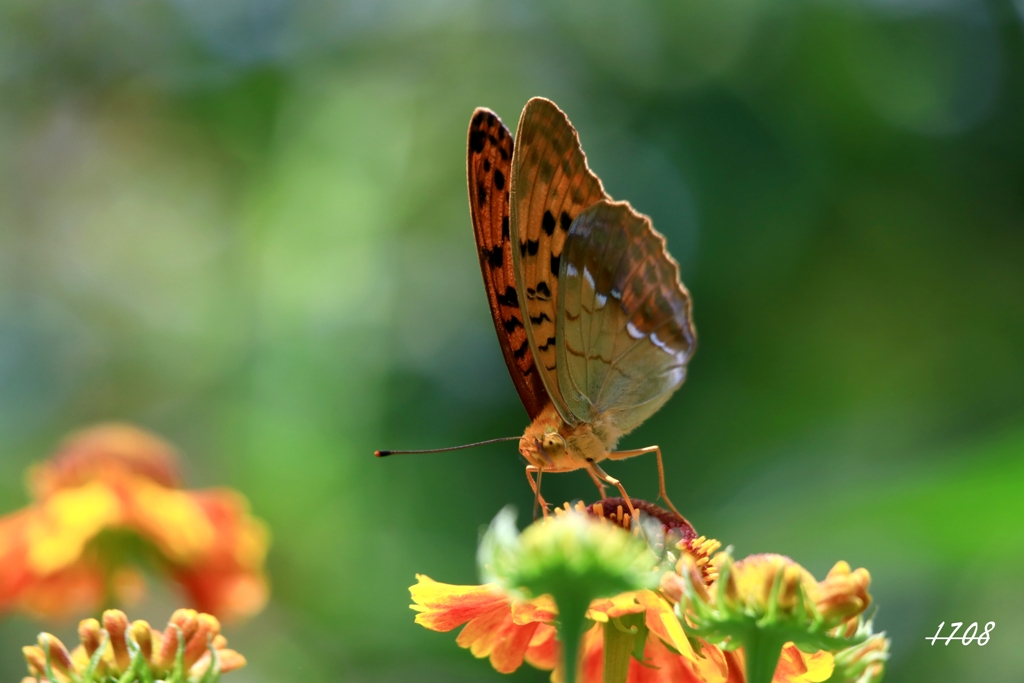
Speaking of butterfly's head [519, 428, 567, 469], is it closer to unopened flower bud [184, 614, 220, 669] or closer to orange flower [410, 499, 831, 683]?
orange flower [410, 499, 831, 683]

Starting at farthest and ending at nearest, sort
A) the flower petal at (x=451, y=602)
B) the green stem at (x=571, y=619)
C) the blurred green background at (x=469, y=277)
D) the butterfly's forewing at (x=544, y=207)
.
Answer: the blurred green background at (x=469, y=277)
the butterfly's forewing at (x=544, y=207)
the flower petal at (x=451, y=602)
the green stem at (x=571, y=619)

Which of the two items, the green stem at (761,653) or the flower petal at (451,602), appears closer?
the green stem at (761,653)

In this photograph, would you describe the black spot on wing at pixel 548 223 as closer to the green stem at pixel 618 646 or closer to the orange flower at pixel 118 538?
the green stem at pixel 618 646

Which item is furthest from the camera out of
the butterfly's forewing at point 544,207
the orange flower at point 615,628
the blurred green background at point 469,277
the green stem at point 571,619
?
the blurred green background at point 469,277

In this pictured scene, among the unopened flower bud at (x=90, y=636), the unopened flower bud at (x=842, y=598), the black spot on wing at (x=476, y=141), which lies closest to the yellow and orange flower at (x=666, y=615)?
the unopened flower bud at (x=842, y=598)

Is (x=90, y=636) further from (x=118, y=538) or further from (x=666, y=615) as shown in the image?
(x=118, y=538)

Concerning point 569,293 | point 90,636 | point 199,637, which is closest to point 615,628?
point 199,637
